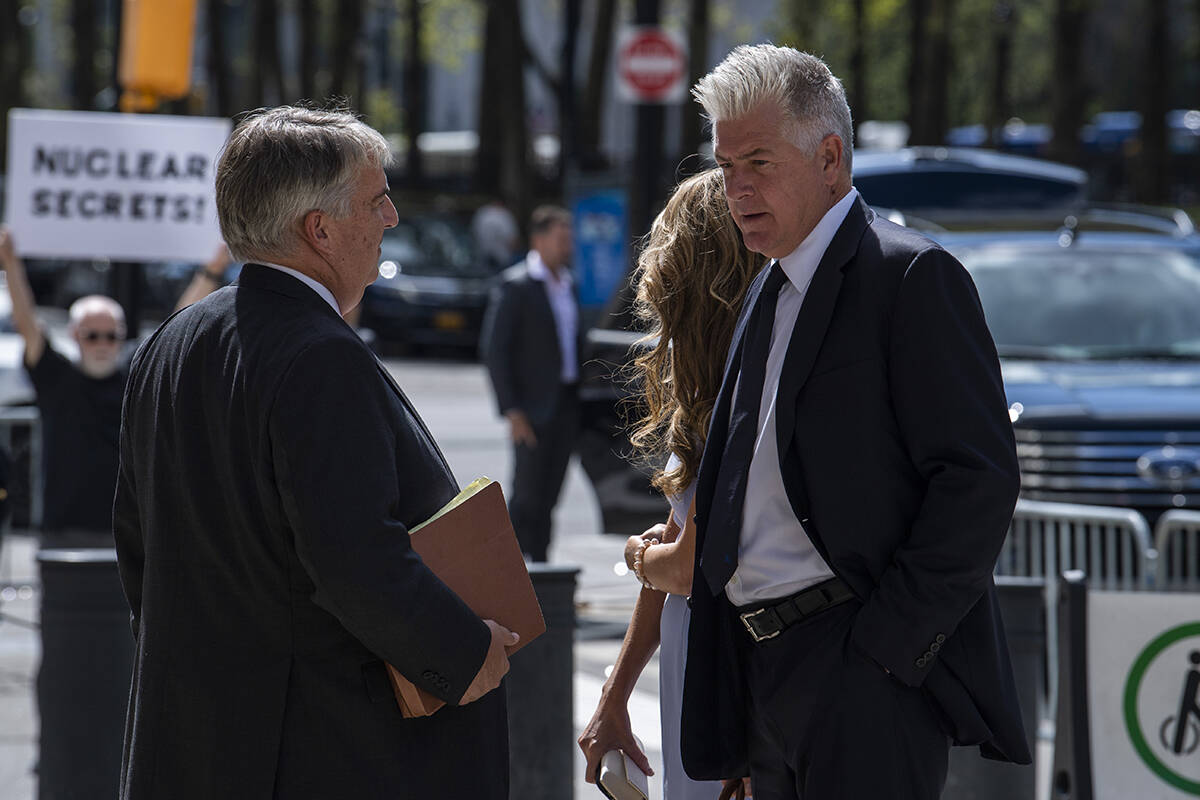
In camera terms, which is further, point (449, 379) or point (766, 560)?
point (449, 379)

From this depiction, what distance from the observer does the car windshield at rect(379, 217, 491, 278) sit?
25344mm

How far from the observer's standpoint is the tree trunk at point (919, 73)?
2970 cm

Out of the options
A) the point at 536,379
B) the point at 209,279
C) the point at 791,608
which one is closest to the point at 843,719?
the point at 791,608

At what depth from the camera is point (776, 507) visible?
3150 mm

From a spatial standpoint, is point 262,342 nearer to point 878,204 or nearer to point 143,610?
point 143,610

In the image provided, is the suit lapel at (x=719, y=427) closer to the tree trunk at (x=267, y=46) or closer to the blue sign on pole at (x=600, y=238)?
the blue sign on pole at (x=600, y=238)

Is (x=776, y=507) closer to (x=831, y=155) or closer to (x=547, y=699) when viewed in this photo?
(x=831, y=155)

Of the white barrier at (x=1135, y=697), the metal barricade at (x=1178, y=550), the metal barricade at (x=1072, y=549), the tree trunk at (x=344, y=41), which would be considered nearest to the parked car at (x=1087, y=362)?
the metal barricade at (x=1072, y=549)

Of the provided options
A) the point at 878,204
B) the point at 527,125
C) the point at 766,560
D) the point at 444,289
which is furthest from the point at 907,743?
the point at 527,125

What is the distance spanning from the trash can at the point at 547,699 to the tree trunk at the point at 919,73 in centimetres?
2548

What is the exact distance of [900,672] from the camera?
9.72 feet

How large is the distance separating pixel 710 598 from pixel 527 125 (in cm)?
2869

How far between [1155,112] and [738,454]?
977 inches

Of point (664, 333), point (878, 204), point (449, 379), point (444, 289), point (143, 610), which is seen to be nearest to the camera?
point (143, 610)
